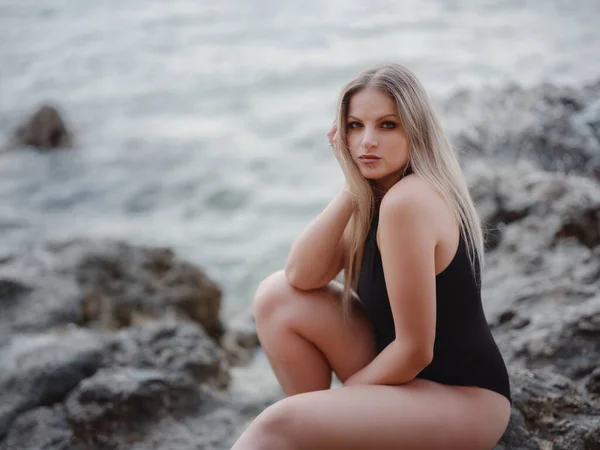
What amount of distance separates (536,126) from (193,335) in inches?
140

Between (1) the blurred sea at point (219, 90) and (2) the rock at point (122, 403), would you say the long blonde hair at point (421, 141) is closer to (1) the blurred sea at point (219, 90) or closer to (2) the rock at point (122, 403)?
(2) the rock at point (122, 403)

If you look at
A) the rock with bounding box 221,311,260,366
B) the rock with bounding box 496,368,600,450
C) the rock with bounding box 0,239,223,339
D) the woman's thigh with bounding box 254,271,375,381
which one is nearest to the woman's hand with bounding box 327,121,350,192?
the woman's thigh with bounding box 254,271,375,381

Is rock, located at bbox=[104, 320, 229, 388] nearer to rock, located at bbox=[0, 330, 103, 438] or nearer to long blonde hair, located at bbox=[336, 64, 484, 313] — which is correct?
rock, located at bbox=[0, 330, 103, 438]

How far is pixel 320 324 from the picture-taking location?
2.30 meters

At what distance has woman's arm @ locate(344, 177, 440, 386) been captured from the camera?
1826mm

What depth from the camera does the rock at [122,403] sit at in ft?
8.68

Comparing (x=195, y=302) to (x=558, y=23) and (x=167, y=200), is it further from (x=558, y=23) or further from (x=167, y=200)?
(x=558, y=23)

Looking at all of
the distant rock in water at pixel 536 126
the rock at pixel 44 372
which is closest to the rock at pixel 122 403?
the rock at pixel 44 372

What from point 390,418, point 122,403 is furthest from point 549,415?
point 122,403

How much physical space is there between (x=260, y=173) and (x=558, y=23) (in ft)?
22.1

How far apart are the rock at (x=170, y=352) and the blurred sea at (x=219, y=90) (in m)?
2.10

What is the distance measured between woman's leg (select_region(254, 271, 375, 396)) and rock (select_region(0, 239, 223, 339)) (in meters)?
1.68

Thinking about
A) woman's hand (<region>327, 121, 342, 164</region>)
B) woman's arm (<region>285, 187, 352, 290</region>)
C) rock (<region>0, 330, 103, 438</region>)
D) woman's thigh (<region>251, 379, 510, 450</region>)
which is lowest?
rock (<region>0, 330, 103, 438</region>)

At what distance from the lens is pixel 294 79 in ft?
33.9
